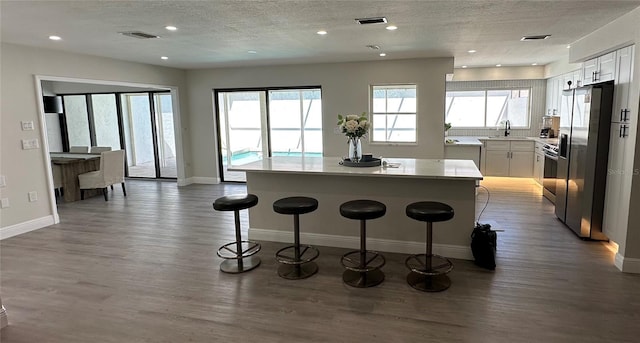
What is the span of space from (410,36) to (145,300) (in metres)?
4.05

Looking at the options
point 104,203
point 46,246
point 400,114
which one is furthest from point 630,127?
point 104,203

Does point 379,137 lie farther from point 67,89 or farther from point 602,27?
point 67,89

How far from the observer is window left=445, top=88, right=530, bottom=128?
8.45m

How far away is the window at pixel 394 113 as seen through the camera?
22.7 ft

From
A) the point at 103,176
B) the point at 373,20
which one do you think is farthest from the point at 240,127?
the point at 373,20

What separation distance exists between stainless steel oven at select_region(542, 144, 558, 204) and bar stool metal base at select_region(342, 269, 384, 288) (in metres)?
3.83

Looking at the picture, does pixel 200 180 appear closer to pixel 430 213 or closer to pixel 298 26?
pixel 298 26

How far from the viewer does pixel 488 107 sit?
28.3 ft

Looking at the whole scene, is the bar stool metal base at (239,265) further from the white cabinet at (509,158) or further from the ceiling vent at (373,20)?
the white cabinet at (509,158)

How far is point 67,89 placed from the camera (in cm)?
855

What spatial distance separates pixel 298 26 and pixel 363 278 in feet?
8.71

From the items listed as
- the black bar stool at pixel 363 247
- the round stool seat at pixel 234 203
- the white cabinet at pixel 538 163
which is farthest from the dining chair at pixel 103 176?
the white cabinet at pixel 538 163

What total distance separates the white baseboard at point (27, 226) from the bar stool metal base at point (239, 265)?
315 cm

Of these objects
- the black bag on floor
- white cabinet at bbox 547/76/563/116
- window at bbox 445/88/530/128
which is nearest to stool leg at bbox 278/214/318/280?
the black bag on floor
